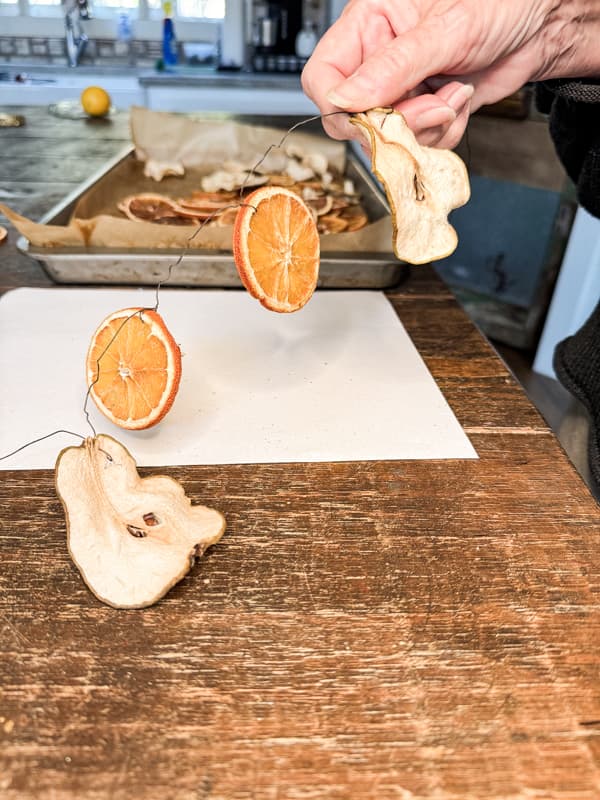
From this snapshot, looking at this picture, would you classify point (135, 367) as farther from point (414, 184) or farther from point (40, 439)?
point (414, 184)

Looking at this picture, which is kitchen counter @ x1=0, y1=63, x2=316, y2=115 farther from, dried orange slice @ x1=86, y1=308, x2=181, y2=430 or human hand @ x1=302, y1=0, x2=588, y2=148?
dried orange slice @ x1=86, y1=308, x2=181, y2=430

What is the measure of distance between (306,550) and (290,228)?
0.33 metres

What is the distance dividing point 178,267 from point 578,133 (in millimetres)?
609

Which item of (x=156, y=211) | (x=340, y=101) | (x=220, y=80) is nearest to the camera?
(x=340, y=101)

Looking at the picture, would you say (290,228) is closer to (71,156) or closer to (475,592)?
(475,592)

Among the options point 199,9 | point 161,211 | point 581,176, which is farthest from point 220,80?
point 581,176

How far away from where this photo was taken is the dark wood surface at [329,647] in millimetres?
379

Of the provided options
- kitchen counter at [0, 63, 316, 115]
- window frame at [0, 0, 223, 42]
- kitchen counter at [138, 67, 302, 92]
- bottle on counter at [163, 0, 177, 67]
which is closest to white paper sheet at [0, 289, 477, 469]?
kitchen counter at [0, 63, 316, 115]

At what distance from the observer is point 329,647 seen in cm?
45

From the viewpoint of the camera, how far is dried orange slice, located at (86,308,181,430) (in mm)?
641

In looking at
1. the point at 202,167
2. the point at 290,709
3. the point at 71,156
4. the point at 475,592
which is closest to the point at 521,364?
the point at 202,167

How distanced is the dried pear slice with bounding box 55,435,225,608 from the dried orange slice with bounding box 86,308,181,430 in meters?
0.08

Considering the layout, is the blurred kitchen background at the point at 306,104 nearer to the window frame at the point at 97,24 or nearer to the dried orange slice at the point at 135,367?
the window frame at the point at 97,24

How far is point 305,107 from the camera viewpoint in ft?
9.83
